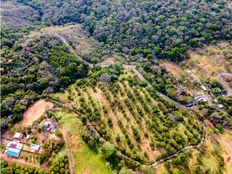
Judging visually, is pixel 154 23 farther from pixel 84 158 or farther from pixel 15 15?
pixel 84 158

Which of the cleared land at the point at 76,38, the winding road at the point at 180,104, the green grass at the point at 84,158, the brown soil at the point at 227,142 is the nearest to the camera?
the green grass at the point at 84,158

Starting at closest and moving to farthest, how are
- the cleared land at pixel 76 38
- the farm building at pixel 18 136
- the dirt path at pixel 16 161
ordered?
the dirt path at pixel 16 161 < the farm building at pixel 18 136 < the cleared land at pixel 76 38

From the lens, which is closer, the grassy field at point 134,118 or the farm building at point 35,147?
the farm building at point 35,147

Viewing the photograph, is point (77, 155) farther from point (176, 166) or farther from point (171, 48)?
point (171, 48)

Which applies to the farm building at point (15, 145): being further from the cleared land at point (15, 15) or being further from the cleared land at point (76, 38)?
the cleared land at point (15, 15)

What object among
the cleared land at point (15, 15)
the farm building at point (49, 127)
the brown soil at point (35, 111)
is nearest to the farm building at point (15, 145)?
the brown soil at point (35, 111)

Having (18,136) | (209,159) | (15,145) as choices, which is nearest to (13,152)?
(15,145)
